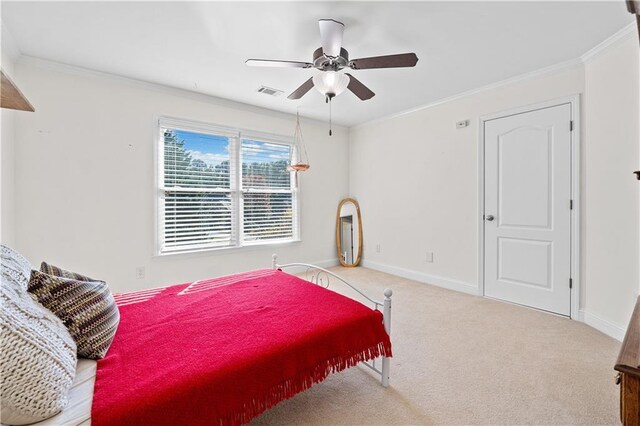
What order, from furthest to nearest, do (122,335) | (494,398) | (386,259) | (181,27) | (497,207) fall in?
(386,259), (497,207), (181,27), (494,398), (122,335)

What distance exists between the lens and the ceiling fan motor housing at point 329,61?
2.16m

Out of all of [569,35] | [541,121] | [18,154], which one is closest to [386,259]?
[541,121]

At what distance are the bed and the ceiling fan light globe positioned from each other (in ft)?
5.06

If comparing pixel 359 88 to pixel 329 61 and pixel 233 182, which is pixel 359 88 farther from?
pixel 233 182

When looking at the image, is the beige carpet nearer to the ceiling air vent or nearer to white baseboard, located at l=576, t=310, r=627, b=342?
white baseboard, located at l=576, t=310, r=627, b=342

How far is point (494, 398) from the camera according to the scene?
175 centimetres

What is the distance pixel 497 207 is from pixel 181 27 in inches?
144

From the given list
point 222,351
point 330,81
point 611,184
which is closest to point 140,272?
point 222,351

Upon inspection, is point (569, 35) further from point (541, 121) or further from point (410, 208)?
point (410, 208)

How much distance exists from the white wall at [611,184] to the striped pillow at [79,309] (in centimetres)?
363

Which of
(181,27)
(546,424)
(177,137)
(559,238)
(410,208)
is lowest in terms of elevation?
(546,424)

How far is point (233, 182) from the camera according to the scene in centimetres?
405

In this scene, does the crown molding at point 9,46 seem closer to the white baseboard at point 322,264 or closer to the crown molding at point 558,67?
the white baseboard at point 322,264

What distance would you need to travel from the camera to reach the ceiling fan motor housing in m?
2.16
